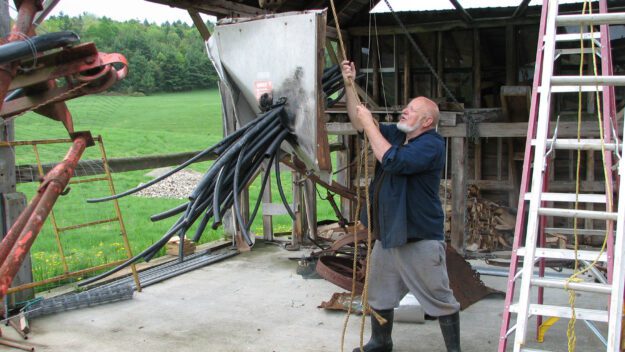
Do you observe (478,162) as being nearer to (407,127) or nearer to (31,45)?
(407,127)

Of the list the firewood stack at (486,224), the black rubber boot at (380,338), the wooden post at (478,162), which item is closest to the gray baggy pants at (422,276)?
the black rubber boot at (380,338)

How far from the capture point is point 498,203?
32.1ft

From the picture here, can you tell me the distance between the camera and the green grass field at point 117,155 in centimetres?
692

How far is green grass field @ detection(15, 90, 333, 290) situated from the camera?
6918 millimetres

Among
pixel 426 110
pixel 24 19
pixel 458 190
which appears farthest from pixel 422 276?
pixel 458 190

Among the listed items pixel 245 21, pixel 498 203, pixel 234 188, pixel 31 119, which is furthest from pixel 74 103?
pixel 498 203

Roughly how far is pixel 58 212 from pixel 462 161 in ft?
19.9

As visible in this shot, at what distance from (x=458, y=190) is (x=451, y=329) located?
3.64 metres

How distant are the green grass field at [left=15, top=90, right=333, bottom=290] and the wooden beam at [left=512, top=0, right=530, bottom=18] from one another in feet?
15.3

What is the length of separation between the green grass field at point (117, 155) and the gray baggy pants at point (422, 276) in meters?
2.74

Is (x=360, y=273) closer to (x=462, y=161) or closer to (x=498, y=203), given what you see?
(x=462, y=161)

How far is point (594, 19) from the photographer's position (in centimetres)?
320

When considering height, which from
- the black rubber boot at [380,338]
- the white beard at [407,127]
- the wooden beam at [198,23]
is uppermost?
the wooden beam at [198,23]

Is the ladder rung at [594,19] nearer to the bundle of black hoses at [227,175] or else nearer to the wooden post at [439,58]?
the bundle of black hoses at [227,175]
